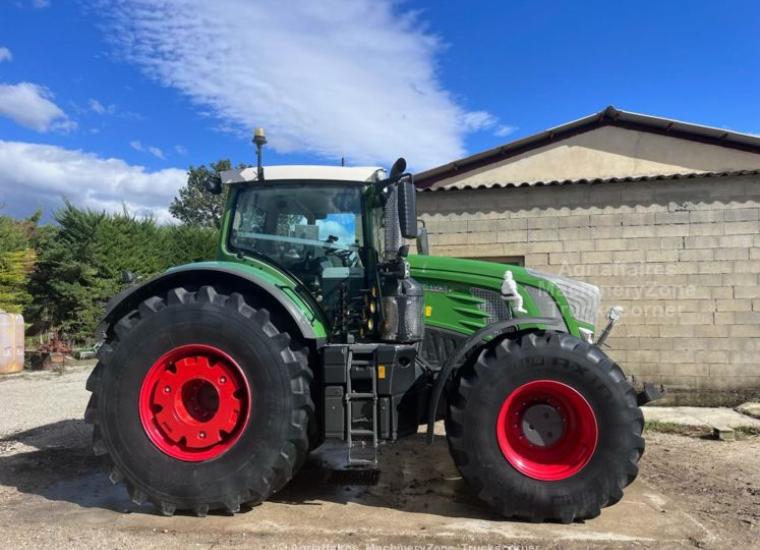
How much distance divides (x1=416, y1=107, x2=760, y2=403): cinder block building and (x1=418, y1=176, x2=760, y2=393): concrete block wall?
0.5 inches

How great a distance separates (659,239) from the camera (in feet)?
25.2

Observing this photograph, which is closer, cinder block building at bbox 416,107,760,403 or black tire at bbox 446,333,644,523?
black tire at bbox 446,333,644,523

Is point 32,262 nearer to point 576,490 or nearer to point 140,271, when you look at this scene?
point 140,271

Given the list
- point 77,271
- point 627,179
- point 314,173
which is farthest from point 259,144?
point 77,271

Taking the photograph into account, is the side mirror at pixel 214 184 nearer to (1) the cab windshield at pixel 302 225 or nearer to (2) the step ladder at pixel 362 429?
(1) the cab windshield at pixel 302 225

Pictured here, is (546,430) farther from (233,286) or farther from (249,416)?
(233,286)

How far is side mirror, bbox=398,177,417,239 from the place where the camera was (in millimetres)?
3646

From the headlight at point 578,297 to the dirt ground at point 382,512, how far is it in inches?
54.4

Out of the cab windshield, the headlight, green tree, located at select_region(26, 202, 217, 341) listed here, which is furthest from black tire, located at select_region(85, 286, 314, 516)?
green tree, located at select_region(26, 202, 217, 341)

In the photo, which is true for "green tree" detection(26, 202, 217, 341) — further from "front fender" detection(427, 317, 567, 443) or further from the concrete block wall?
"front fender" detection(427, 317, 567, 443)

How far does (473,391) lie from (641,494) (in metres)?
1.74

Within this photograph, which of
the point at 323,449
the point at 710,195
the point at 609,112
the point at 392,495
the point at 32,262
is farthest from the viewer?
the point at 32,262

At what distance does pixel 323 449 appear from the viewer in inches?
215

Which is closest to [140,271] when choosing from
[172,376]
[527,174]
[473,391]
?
[527,174]
